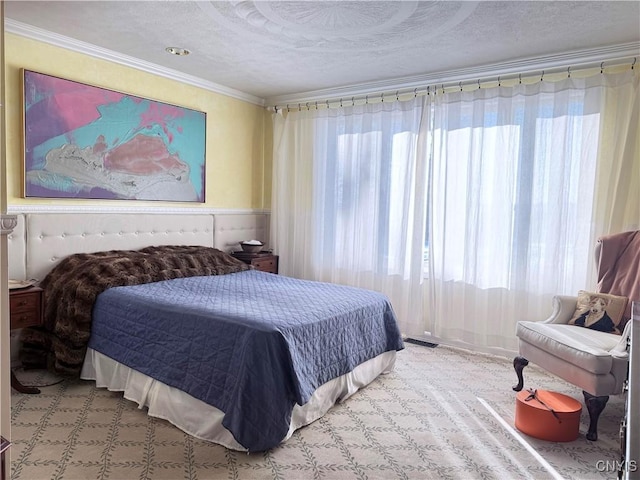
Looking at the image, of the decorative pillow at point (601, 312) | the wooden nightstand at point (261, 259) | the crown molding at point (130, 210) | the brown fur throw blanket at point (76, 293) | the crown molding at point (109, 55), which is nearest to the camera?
the decorative pillow at point (601, 312)

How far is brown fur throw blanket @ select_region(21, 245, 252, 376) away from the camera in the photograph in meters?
3.20

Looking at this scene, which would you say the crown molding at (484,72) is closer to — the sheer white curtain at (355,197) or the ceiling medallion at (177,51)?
the sheer white curtain at (355,197)

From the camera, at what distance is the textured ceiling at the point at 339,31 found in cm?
290

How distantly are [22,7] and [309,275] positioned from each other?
11.2 feet

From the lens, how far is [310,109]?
5.13 metres

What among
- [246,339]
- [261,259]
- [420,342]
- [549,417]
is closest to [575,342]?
[549,417]

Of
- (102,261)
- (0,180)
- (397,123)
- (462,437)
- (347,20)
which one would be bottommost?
(462,437)

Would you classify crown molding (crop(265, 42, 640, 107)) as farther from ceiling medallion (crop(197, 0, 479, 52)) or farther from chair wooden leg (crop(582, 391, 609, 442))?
chair wooden leg (crop(582, 391, 609, 442))

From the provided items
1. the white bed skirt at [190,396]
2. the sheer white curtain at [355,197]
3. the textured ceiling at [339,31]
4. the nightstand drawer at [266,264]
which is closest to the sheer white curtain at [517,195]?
the sheer white curtain at [355,197]

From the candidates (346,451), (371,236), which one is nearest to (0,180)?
(346,451)

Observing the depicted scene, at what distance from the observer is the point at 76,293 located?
3256mm

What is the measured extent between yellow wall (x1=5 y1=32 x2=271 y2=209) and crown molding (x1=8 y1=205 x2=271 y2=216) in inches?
1.3

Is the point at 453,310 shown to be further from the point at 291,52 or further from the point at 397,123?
the point at 291,52

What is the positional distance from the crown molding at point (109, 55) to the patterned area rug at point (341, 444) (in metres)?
2.56
